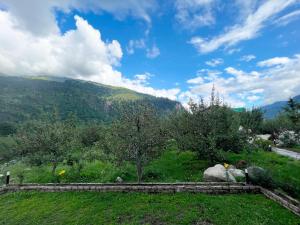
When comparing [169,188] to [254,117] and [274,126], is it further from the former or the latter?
[274,126]

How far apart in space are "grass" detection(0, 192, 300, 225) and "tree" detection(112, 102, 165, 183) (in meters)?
4.52

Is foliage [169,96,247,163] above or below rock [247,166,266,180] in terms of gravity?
above

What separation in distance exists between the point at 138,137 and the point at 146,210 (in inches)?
Answer: 320

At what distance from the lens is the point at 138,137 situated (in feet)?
75.4

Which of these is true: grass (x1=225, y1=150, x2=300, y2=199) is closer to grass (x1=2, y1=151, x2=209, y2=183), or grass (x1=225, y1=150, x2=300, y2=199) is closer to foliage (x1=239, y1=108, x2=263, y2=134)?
grass (x1=2, y1=151, x2=209, y2=183)

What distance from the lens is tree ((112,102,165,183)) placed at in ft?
75.8

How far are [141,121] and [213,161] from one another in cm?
1212

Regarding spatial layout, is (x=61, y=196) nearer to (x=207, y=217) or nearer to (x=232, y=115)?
(x=207, y=217)

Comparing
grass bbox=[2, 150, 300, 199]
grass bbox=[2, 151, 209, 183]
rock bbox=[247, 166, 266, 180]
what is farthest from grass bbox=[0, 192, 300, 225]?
grass bbox=[2, 151, 209, 183]

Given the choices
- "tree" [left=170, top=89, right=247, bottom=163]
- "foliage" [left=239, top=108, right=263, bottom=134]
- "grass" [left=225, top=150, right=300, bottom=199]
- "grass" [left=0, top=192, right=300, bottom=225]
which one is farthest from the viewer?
"foliage" [left=239, top=108, right=263, bottom=134]

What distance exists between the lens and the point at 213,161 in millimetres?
29922

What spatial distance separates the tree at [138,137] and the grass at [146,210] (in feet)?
14.8

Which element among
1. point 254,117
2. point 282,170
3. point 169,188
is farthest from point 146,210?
point 254,117

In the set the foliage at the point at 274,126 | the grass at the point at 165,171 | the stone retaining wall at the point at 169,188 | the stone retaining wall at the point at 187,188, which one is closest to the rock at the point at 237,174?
the grass at the point at 165,171
